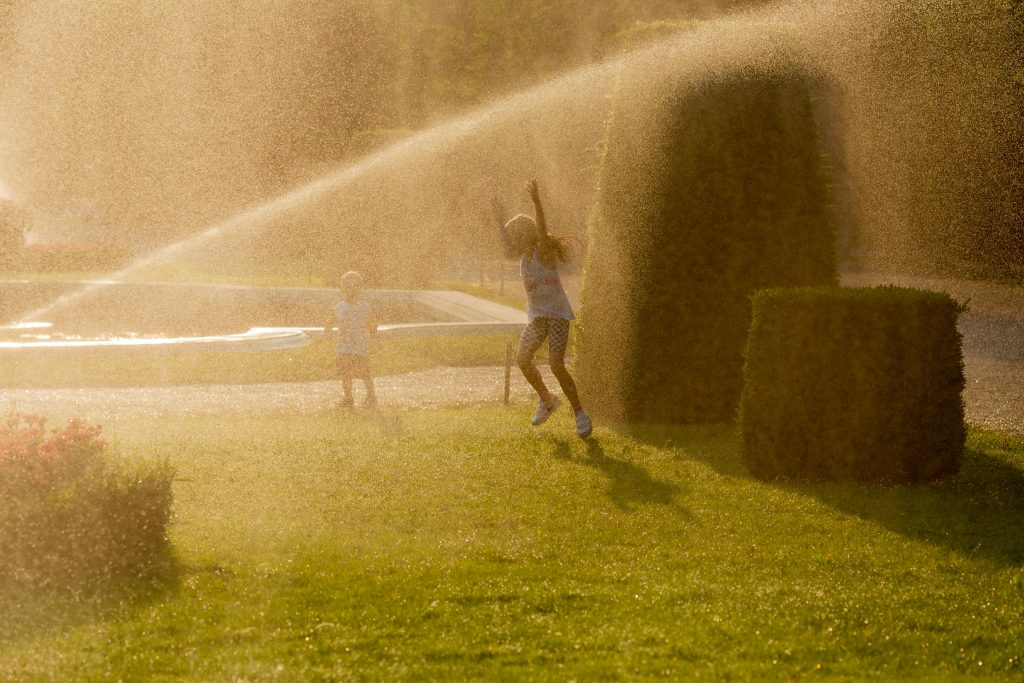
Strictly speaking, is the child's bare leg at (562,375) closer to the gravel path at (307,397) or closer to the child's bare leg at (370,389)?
the child's bare leg at (370,389)

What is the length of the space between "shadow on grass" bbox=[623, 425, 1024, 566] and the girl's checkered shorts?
109cm

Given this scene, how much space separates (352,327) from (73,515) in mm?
7957

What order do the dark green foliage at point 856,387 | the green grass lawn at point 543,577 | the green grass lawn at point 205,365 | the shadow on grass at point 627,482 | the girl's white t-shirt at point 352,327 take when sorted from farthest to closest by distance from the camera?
the green grass lawn at point 205,365 → the girl's white t-shirt at point 352,327 → the dark green foliage at point 856,387 → the shadow on grass at point 627,482 → the green grass lawn at point 543,577

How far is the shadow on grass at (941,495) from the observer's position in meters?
7.18

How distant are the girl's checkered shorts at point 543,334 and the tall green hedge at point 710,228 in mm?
1088

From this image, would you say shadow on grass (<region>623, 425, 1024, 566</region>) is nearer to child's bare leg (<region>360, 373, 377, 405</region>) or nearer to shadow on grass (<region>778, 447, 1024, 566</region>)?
shadow on grass (<region>778, 447, 1024, 566</region>)

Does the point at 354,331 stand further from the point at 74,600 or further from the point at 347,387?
the point at 74,600

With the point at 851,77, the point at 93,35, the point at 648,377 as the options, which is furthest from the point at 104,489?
the point at 93,35

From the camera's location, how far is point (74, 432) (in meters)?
6.47

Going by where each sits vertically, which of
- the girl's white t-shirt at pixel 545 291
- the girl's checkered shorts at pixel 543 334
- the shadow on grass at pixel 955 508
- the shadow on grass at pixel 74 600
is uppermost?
the girl's white t-shirt at pixel 545 291

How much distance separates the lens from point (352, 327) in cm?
1388

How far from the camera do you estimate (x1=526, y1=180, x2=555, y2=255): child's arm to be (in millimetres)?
9391

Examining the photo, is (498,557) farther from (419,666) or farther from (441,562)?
(419,666)

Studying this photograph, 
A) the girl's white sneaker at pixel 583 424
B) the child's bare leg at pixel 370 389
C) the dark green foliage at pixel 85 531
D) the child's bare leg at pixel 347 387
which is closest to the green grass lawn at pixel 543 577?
the dark green foliage at pixel 85 531
